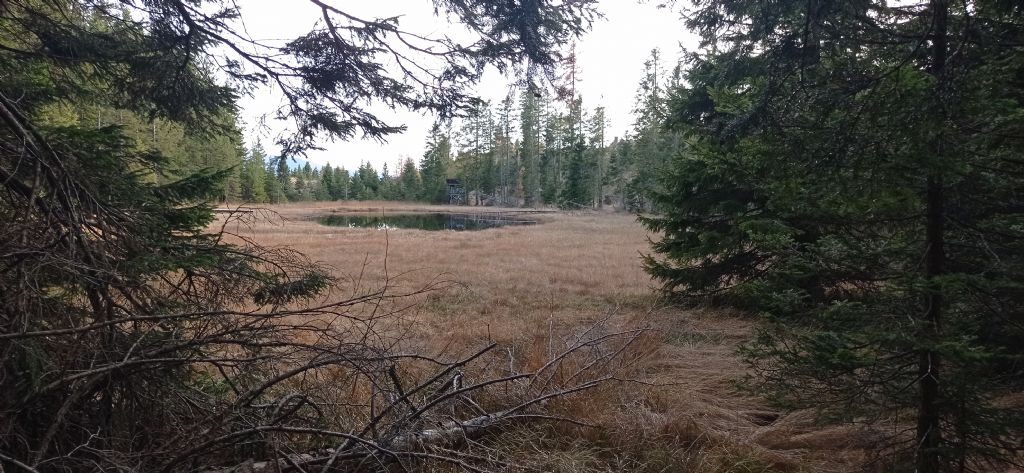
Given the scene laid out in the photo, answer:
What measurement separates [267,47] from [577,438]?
354 cm

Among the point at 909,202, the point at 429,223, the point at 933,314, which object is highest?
the point at 909,202

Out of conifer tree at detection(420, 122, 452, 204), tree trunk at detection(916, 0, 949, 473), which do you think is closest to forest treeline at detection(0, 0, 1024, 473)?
tree trunk at detection(916, 0, 949, 473)

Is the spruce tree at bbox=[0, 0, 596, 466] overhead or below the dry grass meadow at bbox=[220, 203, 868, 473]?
overhead

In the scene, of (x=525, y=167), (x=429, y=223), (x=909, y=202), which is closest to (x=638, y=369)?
(x=909, y=202)

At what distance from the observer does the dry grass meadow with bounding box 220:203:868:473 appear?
351cm

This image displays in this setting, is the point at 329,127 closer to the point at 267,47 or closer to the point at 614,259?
the point at 267,47

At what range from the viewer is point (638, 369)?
540cm

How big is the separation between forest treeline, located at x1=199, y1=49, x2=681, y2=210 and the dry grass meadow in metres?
24.8

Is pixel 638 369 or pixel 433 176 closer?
pixel 638 369

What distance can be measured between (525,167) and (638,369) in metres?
63.4

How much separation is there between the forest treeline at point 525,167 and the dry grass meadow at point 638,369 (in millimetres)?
24773

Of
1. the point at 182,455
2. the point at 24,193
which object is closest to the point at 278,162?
the point at 24,193

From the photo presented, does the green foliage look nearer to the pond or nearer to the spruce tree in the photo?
the spruce tree

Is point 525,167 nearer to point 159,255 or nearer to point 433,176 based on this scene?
point 433,176
